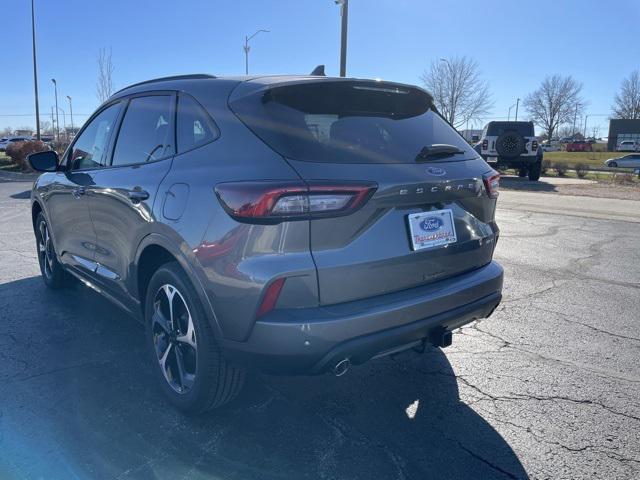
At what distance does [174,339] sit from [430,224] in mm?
1546

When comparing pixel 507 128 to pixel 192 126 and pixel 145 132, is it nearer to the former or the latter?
pixel 145 132

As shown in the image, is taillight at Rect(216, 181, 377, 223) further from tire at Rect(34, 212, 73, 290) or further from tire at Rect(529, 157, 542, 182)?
tire at Rect(529, 157, 542, 182)

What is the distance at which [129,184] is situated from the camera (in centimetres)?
310

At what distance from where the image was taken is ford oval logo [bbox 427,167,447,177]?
8.51 feet

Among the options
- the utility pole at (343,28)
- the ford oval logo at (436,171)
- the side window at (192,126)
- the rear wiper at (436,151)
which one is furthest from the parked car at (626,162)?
the side window at (192,126)

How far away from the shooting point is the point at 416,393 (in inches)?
122

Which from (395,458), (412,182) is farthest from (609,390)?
(412,182)

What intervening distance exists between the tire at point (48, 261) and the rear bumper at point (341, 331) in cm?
327

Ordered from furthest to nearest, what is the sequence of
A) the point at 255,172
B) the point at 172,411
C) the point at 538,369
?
the point at 538,369, the point at 172,411, the point at 255,172

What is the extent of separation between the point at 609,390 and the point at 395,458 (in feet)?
5.05

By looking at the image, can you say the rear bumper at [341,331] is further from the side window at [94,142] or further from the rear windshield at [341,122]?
the side window at [94,142]

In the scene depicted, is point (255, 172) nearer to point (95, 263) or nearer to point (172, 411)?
point (172, 411)

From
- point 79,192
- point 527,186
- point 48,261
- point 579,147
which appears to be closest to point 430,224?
point 79,192

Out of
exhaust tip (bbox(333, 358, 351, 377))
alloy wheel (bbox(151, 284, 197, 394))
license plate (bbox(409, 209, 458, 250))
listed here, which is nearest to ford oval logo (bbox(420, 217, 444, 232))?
license plate (bbox(409, 209, 458, 250))
